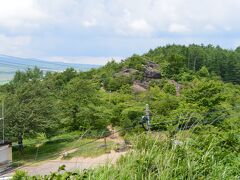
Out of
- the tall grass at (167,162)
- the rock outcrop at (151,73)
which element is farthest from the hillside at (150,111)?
the rock outcrop at (151,73)

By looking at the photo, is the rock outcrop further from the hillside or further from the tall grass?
the tall grass

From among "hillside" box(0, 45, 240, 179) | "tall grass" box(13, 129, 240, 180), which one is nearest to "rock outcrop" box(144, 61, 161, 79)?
"hillside" box(0, 45, 240, 179)

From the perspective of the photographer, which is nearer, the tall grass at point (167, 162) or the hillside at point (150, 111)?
the tall grass at point (167, 162)

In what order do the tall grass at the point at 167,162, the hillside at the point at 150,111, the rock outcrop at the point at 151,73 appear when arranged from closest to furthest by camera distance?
the tall grass at the point at 167,162, the hillside at the point at 150,111, the rock outcrop at the point at 151,73

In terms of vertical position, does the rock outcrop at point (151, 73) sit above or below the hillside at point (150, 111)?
above

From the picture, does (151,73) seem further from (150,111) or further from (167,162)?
(167,162)

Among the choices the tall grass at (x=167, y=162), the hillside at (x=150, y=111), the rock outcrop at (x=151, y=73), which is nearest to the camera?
the tall grass at (x=167, y=162)

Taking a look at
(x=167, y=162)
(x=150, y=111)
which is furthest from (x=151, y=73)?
(x=167, y=162)

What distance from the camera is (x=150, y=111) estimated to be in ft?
97.1

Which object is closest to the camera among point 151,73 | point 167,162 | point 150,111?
point 167,162

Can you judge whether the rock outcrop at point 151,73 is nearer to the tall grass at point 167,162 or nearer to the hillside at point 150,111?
the hillside at point 150,111

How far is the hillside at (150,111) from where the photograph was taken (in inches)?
120

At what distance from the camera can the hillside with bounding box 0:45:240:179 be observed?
3.04 metres

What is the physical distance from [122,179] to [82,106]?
2590 centimetres
